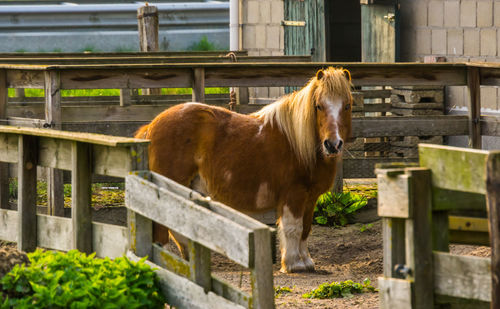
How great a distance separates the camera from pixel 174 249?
29.6ft

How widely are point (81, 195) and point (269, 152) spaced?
7.55ft

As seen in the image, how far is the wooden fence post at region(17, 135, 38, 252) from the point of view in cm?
645

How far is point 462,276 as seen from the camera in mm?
4203

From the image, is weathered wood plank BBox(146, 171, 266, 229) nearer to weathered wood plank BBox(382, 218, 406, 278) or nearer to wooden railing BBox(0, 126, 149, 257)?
wooden railing BBox(0, 126, 149, 257)

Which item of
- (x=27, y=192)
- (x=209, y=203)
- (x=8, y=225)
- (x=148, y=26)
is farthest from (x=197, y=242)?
(x=148, y=26)

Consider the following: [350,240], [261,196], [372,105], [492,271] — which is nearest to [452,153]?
[492,271]

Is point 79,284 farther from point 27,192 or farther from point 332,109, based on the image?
point 332,109

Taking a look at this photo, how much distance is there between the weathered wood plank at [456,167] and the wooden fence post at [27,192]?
9.98ft

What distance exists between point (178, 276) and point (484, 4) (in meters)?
8.10

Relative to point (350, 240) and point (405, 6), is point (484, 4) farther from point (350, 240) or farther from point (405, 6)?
point (350, 240)

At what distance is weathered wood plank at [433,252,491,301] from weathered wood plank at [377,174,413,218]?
256mm

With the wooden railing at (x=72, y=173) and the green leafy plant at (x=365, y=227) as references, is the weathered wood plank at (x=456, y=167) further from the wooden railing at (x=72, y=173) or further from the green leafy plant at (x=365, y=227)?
the green leafy plant at (x=365, y=227)

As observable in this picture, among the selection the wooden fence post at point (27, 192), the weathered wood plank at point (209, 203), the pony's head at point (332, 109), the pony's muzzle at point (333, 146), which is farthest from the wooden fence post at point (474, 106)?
the weathered wood plank at point (209, 203)

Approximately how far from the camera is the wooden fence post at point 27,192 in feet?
21.1
